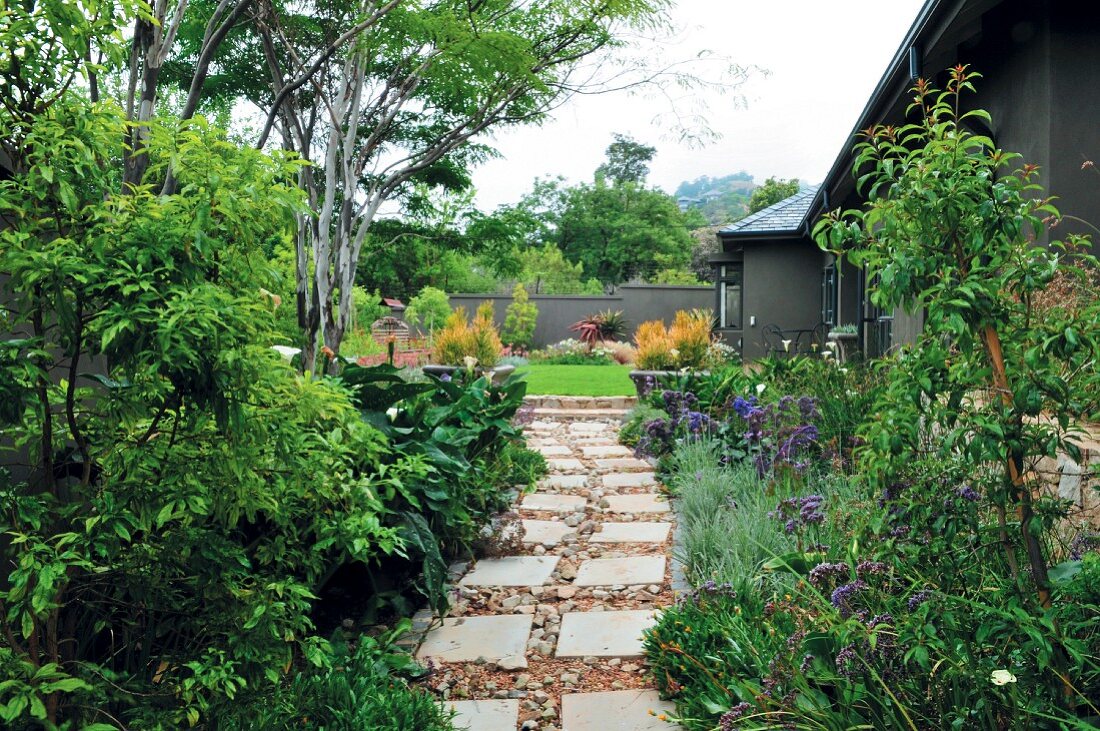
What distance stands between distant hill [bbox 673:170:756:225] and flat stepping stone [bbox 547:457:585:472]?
110 feet

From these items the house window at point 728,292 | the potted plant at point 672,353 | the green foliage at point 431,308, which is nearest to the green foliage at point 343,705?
the potted plant at point 672,353

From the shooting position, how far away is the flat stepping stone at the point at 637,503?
16.9 feet

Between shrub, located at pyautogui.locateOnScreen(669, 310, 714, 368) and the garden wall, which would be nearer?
shrub, located at pyautogui.locateOnScreen(669, 310, 714, 368)

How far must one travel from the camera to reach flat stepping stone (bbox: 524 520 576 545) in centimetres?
448

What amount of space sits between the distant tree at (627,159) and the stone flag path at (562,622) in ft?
144

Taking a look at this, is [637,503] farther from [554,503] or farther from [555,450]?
[555,450]

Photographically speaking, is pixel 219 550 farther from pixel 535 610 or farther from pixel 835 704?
pixel 535 610

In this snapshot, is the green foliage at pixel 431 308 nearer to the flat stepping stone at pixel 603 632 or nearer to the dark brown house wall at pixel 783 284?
the dark brown house wall at pixel 783 284

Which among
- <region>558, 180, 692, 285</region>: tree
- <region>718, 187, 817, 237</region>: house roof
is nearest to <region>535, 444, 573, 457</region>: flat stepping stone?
<region>718, 187, 817, 237</region>: house roof

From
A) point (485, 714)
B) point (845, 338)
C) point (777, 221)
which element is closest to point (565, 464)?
point (485, 714)

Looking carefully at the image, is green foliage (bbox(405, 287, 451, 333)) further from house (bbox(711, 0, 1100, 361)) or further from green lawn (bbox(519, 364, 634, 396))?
house (bbox(711, 0, 1100, 361))

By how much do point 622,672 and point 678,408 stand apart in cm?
375

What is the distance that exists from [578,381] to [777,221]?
5.38m

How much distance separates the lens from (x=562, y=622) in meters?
3.30
